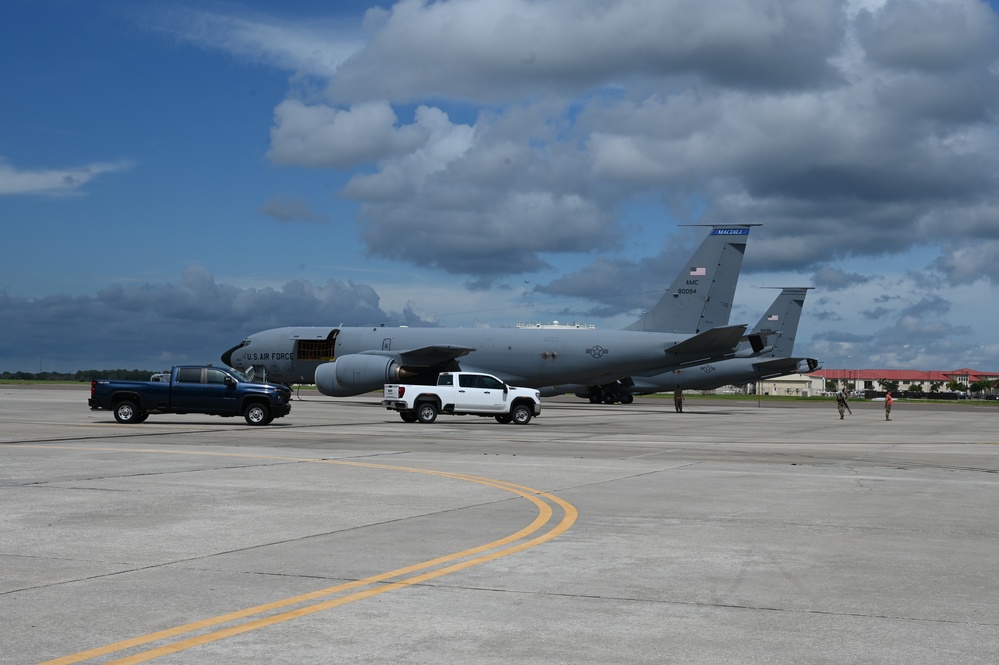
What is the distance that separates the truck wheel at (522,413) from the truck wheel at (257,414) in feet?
30.7

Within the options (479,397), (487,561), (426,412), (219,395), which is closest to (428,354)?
(479,397)

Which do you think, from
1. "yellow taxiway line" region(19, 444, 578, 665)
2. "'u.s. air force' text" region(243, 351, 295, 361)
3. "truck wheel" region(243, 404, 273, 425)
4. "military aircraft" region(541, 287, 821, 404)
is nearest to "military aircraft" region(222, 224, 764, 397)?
"'u.s. air force' text" region(243, 351, 295, 361)

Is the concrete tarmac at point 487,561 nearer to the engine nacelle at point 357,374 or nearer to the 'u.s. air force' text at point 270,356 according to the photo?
the engine nacelle at point 357,374

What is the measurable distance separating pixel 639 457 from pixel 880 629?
16.0 meters

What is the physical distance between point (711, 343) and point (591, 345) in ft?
21.4

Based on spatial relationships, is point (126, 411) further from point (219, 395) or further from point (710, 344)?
point (710, 344)

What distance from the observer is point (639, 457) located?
22891 mm

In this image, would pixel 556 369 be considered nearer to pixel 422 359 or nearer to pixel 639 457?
pixel 422 359

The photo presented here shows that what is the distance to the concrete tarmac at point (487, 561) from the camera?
6492 mm

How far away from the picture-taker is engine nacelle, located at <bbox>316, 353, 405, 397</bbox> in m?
50.5

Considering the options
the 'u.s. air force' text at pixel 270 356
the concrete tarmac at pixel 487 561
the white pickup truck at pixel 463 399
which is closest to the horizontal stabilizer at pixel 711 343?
the white pickup truck at pixel 463 399

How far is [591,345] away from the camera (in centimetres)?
5519

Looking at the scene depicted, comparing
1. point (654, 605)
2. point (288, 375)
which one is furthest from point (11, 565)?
point (288, 375)

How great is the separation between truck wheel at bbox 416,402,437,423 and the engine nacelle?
1388cm
